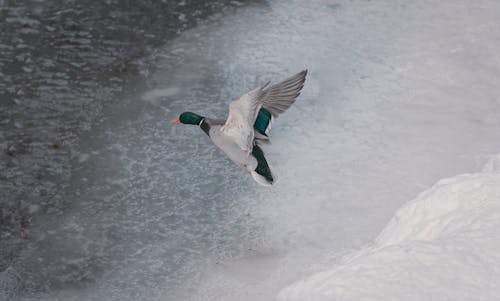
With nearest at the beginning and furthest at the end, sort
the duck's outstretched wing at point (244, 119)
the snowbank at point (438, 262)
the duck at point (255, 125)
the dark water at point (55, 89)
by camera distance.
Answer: the snowbank at point (438, 262) < the duck's outstretched wing at point (244, 119) < the duck at point (255, 125) < the dark water at point (55, 89)

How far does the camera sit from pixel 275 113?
3639mm

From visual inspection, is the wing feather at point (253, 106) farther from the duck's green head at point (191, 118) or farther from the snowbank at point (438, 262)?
the snowbank at point (438, 262)

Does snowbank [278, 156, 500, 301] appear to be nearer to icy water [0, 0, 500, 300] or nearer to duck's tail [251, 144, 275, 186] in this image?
icy water [0, 0, 500, 300]

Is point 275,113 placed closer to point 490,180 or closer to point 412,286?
point 490,180

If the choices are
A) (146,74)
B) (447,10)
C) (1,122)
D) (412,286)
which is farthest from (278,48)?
(412,286)

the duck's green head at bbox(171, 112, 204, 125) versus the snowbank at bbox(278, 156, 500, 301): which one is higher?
the snowbank at bbox(278, 156, 500, 301)

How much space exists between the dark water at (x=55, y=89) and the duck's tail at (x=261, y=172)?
762mm

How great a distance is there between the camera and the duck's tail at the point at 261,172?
3.63 meters

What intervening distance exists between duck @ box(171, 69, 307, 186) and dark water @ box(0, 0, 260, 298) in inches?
29.4

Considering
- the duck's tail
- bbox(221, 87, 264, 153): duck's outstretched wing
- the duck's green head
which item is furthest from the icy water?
bbox(221, 87, 264, 153): duck's outstretched wing

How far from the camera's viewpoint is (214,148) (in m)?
4.24

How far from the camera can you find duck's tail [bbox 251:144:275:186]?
11.9 feet

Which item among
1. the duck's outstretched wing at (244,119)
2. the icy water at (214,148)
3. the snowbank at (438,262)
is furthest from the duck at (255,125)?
the snowbank at (438,262)

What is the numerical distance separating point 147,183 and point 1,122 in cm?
94
